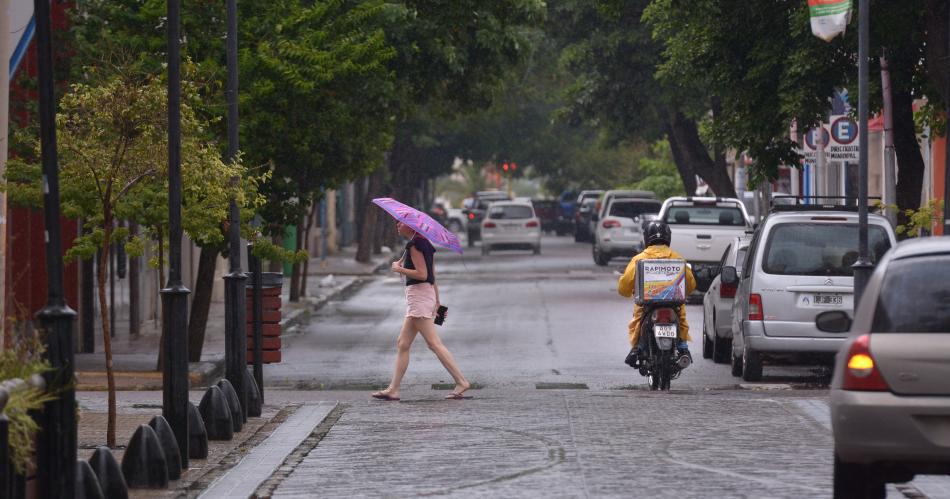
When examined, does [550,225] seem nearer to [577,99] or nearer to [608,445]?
[577,99]

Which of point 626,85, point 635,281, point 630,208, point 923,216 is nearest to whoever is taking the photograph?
point 635,281

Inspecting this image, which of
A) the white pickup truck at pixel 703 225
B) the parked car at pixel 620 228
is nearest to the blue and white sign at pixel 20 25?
the white pickup truck at pixel 703 225

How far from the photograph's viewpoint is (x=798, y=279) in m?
17.4

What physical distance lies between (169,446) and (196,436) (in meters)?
1.00

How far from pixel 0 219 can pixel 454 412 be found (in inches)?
159

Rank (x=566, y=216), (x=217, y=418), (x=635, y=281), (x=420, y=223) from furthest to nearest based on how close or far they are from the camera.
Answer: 1. (x=566, y=216)
2. (x=635, y=281)
3. (x=420, y=223)
4. (x=217, y=418)

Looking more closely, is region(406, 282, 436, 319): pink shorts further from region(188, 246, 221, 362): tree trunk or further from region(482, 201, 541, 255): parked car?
region(482, 201, 541, 255): parked car

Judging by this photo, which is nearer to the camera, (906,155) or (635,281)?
(635,281)

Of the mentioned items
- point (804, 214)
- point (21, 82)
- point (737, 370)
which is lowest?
point (737, 370)

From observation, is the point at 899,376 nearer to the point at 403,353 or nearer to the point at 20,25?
the point at 403,353

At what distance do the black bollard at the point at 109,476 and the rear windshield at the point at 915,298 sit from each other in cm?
397

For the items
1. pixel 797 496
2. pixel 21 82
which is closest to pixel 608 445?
pixel 797 496

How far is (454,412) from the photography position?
14.5 meters

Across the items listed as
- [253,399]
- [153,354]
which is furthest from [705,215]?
[253,399]
